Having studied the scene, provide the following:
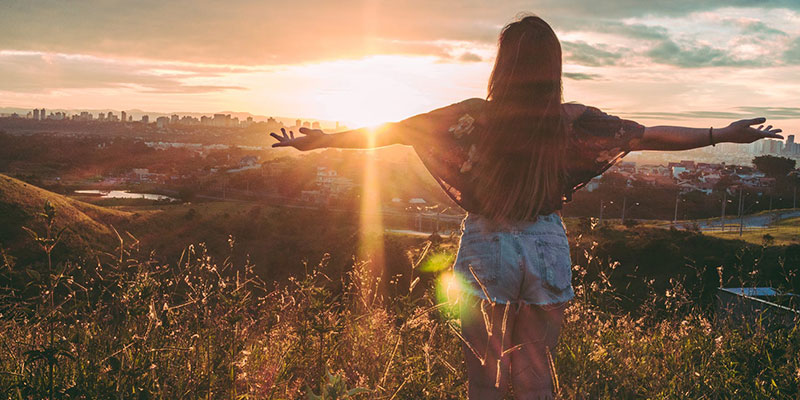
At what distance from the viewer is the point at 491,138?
1826 millimetres

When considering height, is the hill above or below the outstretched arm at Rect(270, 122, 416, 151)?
below

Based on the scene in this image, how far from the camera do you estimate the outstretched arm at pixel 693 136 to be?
82.6 inches

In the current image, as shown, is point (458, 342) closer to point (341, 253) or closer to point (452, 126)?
point (452, 126)

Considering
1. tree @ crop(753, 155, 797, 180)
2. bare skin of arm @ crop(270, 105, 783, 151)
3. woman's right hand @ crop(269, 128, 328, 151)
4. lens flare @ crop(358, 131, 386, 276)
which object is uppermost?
tree @ crop(753, 155, 797, 180)

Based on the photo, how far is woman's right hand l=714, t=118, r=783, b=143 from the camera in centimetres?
209

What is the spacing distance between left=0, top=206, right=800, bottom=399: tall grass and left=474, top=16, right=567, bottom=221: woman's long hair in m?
0.41

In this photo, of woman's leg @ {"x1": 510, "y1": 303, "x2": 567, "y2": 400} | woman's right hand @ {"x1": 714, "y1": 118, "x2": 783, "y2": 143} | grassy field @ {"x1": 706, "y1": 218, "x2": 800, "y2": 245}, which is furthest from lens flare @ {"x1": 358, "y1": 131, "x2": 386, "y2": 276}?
grassy field @ {"x1": 706, "y1": 218, "x2": 800, "y2": 245}

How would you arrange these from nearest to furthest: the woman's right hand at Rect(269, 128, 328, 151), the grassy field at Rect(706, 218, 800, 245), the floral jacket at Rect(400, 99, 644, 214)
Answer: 1. the floral jacket at Rect(400, 99, 644, 214)
2. the woman's right hand at Rect(269, 128, 328, 151)
3. the grassy field at Rect(706, 218, 800, 245)

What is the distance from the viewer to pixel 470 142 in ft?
6.43

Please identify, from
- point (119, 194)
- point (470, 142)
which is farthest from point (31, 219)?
point (470, 142)

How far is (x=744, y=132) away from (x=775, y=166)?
85.4 metres

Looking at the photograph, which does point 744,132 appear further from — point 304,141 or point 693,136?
point 304,141

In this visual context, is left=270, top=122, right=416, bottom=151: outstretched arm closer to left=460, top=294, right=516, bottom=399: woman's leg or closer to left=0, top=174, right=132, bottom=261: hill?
left=460, top=294, right=516, bottom=399: woman's leg

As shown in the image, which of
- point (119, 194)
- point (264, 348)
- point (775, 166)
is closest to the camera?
point (264, 348)
